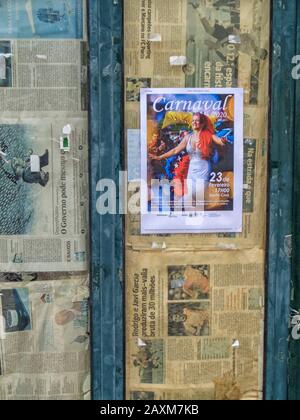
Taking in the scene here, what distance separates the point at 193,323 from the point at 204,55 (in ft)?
3.01

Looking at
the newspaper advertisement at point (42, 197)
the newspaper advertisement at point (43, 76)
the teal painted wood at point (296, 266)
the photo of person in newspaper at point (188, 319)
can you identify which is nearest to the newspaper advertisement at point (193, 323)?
the photo of person in newspaper at point (188, 319)

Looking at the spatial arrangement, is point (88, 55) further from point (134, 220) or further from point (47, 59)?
point (134, 220)

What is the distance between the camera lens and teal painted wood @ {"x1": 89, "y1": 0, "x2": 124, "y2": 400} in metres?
1.46

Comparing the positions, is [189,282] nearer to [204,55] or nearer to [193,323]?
[193,323]

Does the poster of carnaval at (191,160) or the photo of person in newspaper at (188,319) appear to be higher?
the poster of carnaval at (191,160)

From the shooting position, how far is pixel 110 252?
1.52 m

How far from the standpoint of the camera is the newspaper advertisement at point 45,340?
1.55 meters

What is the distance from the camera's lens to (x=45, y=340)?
1.56 metres

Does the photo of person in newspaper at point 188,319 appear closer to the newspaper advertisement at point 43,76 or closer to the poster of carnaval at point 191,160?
the poster of carnaval at point 191,160

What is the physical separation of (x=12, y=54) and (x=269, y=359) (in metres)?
→ 1.36

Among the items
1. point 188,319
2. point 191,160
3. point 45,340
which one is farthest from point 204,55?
point 45,340

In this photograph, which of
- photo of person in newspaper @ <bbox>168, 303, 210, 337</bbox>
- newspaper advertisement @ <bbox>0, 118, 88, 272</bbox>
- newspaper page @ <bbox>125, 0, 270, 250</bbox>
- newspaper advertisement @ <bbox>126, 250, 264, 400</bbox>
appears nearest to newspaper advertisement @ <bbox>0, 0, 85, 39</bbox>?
newspaper page @ <bbox>125, 0, 270, 250</bbox>

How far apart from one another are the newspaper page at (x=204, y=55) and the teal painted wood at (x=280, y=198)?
36 millimetres
